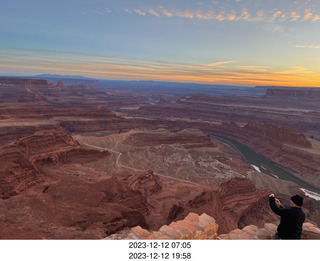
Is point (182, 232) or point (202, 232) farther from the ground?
point (182, 232)

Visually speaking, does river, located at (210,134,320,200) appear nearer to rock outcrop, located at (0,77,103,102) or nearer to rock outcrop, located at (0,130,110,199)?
rock outcrop, located at (0,130,110,199)

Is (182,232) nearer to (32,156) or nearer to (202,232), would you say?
(202,232)

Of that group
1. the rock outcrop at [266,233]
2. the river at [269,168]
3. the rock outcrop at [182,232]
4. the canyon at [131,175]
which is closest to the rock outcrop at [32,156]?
the canyon at [131,175]

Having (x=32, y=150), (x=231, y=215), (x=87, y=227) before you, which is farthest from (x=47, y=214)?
(x=32, y=150)

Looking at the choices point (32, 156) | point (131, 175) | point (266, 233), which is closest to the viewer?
point (266, 233)

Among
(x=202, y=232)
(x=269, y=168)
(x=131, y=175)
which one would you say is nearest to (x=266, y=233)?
(x=202, y=232)

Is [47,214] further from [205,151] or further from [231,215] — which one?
[205,151]

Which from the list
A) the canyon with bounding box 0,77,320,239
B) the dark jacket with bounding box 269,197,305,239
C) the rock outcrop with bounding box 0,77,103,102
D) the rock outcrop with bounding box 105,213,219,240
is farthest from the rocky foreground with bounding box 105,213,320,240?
the rock outcrop with bounding box 0,77,103,102
